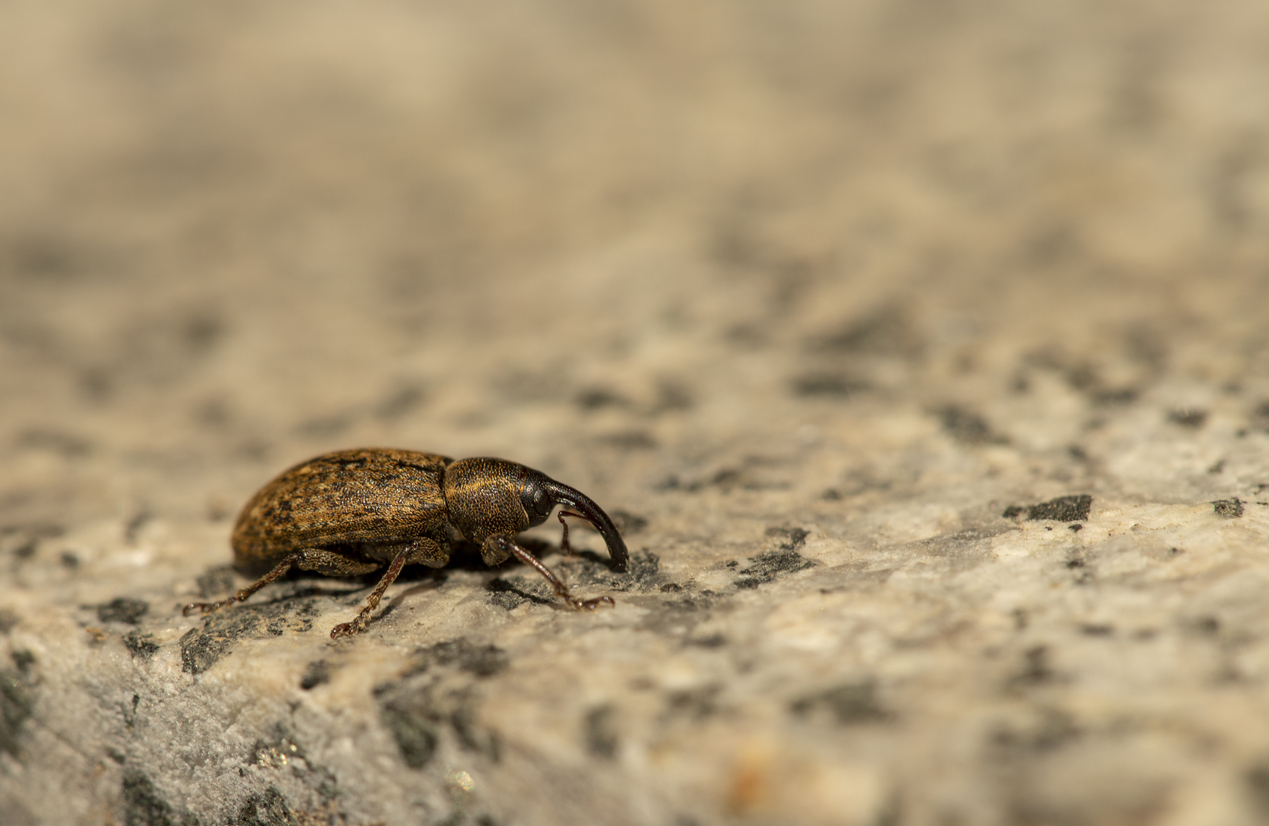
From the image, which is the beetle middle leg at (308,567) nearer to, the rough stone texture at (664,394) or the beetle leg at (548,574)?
the rough stone texture at (664,394)

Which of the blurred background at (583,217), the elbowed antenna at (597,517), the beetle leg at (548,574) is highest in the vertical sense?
the blurred background at (583,217)

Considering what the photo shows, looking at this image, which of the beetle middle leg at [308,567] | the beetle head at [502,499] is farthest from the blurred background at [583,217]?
the beetle middle leg at [308,567]

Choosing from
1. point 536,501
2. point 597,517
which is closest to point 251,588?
point 536,501

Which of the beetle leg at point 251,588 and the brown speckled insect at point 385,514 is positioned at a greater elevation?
the brown speckled insect at point 385,514

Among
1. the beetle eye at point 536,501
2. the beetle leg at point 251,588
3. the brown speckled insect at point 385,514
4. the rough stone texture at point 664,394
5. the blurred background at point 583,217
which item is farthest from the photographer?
the blurred background at point 583,217

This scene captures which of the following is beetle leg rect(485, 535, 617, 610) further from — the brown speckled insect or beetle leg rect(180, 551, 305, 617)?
beetle leg rect(180, 551, 305, 617)

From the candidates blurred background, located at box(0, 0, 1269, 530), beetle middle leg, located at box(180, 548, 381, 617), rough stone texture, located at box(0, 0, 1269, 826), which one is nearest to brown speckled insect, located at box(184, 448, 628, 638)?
beetle middle leg, located at box(180, 548, 381, 617)

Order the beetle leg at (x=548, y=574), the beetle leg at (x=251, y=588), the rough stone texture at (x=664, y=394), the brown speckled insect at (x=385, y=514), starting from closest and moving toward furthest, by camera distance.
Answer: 1. the rough stone texture at (x=664, y=394)
2. the beetle leg at (x=548, y=574)
3. the beetle leg at (x=251, y=588)
4. the brown speckled insect at (x=385, y=514)

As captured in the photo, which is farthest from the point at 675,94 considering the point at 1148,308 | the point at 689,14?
the point at 1148,308
